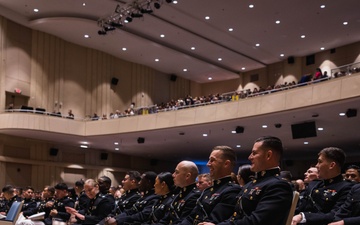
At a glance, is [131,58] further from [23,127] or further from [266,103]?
[266,103]

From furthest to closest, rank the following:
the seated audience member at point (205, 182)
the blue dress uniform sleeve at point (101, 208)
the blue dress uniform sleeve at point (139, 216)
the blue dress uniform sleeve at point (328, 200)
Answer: the blue dress uniform sleeve at point (101, 208)
the seated audience member at point (205, 182)
the blue dress uniform sleeve at point (139, 216)
the blue dress uniform sleeve at point (328, 200)

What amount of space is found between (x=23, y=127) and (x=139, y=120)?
4.57 metres

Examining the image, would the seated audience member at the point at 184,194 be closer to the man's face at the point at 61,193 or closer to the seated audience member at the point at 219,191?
the seated audience member at the point at 219,191

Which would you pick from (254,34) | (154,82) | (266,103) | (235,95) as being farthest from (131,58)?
(266,103)

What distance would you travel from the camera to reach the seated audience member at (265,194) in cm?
310

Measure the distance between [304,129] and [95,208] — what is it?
10618 mm

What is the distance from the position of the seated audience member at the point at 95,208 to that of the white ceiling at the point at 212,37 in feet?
30.1

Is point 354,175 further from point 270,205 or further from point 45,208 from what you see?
point 45,208

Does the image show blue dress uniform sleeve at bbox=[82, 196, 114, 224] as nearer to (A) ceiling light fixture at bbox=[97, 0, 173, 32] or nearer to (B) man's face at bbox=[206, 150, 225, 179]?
(B) man's face at bbox=[206, 150, 225, 179]

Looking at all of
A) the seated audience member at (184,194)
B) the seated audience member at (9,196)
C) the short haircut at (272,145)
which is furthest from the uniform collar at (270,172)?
the seated audience member at (9,196)

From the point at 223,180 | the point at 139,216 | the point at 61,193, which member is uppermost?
the point at 223,180

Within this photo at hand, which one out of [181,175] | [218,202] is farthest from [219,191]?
[181,175]

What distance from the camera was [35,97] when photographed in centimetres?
2064

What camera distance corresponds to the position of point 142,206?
567 centimetres
